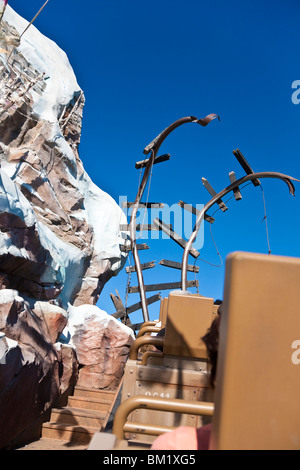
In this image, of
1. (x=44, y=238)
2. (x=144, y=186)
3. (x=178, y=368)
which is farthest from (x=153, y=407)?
(x=44, y=238)

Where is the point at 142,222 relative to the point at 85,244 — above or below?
below

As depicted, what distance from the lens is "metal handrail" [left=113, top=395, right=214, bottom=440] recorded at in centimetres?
120

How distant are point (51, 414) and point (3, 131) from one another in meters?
8.24

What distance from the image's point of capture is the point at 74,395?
7527 millimetres

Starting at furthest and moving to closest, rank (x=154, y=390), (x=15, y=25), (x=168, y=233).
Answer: (x=15, y=25)
(x=168, y=233)
(x=154, y=390)

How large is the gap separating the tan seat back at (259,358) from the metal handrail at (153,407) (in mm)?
522

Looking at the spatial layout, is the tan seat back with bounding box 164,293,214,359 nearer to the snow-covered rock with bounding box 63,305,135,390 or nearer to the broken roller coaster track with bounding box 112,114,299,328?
the broken roller coaster track with bounding box 112,114,299,328

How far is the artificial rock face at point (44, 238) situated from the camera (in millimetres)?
5543

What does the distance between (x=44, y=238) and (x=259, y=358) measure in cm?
788

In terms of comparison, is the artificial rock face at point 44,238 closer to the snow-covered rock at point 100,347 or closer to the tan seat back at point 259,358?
the snow-covered rock at point 100,347

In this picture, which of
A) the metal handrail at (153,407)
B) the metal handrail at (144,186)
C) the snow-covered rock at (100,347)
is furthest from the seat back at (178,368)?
the snow-covered rock at (100,347)
